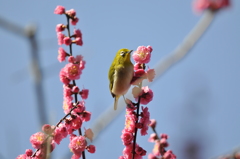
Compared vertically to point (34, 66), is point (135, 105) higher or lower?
lower

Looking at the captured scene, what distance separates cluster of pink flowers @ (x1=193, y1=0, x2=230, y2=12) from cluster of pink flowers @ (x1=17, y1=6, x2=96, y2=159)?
1418 mm

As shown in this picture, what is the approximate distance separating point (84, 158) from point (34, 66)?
0.68m

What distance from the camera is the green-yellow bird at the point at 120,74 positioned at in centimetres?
249

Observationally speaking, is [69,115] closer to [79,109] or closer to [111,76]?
[79,109]

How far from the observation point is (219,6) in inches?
145

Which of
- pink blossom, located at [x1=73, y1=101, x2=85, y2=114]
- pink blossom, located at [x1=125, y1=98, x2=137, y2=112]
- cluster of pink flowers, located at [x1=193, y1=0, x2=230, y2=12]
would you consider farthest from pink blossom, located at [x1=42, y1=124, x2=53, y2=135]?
cluster of pink flowers, located at [x1=193, y1=0, x2=230, y2=12]

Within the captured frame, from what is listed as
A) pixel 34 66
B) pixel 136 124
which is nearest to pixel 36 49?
pixel 34 66

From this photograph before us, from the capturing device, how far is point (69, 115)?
2.52 metres

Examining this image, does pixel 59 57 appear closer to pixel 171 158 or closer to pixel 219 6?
pixel 171 158

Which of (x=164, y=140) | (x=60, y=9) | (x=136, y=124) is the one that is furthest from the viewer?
(x=60, y=9)

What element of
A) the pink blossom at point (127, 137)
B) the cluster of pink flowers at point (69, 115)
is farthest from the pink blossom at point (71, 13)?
the pink blossom at point (127, 137)

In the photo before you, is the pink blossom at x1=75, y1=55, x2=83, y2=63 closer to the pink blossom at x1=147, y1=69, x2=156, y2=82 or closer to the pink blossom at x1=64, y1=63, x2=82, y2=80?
the pink blossom at x1=64, y1=63, x2=82, y2=80

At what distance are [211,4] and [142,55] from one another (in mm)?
1580

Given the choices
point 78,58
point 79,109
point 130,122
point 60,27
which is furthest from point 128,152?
point 60,27
